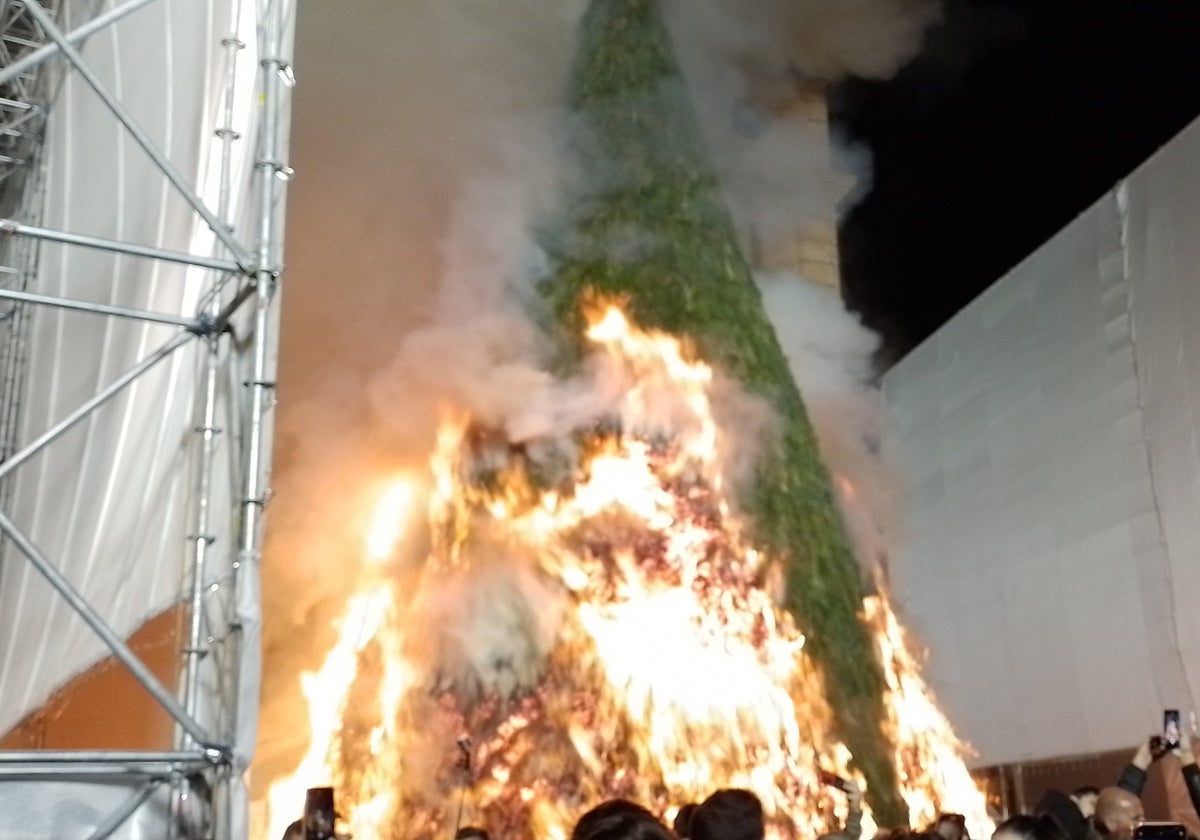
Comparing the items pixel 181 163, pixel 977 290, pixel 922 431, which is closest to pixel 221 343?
pixel 181 163

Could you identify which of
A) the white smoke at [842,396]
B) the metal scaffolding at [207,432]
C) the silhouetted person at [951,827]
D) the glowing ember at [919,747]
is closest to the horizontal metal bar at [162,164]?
the metal scaffolding at [207,432]

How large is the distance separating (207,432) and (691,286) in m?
4.48

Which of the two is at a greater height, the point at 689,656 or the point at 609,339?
the point at 609,339

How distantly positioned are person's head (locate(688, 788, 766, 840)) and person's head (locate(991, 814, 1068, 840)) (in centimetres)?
54

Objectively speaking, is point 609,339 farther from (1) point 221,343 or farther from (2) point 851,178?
(2) point 851,178

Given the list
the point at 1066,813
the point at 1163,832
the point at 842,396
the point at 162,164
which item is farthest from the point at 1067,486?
the point at 162,164

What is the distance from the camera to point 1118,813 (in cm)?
309

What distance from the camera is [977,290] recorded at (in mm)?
12078

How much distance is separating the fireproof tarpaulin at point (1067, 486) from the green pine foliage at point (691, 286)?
5.43ft

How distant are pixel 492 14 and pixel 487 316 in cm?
186

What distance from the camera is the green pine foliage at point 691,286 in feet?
22.7

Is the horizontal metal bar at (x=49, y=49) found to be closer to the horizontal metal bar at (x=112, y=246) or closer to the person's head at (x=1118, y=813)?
→ the horizontal metal bar at (x=112, y=246)

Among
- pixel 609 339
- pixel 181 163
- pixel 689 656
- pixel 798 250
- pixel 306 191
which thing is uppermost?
pixel 798 250

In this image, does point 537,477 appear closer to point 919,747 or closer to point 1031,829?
point 919,747
